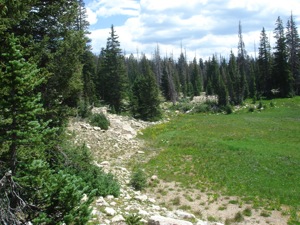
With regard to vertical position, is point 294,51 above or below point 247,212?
above

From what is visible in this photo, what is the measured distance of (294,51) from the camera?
70.9 meters

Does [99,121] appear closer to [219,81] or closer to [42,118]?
[42,118]

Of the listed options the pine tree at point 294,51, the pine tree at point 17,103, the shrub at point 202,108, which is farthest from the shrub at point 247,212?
the pine tree at point 294,51

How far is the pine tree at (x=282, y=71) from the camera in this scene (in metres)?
65.1

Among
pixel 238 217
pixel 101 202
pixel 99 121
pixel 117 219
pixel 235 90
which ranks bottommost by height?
pixel 238 217

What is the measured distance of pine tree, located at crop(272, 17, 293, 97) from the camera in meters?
65.1

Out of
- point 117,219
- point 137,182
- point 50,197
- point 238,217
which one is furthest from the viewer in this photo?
point 137,182

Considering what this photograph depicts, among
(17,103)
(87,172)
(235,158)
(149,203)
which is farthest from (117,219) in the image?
(235,158)

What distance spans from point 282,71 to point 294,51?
795cm

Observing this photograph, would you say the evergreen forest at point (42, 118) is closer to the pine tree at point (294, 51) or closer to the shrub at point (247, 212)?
the shrub at point (247, 212)

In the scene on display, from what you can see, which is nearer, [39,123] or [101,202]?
[39,123]

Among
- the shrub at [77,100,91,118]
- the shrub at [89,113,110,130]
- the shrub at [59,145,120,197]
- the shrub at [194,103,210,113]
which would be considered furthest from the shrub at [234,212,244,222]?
the shrub at [194,103,210,113]

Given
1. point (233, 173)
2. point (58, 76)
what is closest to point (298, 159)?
point (233, 173)

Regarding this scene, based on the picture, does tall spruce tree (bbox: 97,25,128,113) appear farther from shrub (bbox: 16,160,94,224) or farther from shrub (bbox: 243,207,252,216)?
shrub (bbox: 16,160,94,224)
